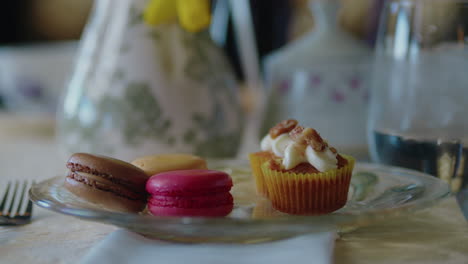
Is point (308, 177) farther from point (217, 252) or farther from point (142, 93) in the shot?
point (142, 93)

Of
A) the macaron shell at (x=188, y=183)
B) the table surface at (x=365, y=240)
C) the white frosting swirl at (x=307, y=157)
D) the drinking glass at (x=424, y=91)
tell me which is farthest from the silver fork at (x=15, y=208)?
the drinking glass at (x=424, y=91)

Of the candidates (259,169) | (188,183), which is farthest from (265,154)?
(188,183)

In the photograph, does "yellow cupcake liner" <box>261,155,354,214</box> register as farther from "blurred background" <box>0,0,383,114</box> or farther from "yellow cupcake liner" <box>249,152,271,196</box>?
"blurred background" <box>0,0,383,114</box>

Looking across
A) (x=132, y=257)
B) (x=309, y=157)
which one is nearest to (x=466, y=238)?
(x=309, y=157)

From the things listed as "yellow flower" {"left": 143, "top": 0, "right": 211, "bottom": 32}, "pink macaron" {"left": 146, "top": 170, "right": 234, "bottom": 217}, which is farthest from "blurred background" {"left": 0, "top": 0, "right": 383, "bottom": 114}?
"pink macaron" {"left": 146, "top": 170, "right": 234, "bottom": 217}

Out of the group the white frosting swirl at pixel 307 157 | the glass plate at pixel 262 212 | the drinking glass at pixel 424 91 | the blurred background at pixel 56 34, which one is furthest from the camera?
the blurred background at pixel 56 34

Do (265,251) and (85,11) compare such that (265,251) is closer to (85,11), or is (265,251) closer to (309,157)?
(309,157)

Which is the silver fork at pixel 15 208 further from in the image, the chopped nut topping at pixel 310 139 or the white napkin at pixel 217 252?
the chopped nut topping at pixel 310 139

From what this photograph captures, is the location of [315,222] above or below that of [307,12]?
below
